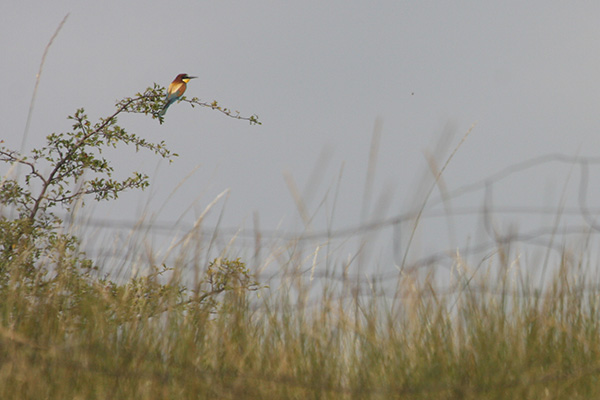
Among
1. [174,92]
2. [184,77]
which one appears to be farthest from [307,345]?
[184,77]

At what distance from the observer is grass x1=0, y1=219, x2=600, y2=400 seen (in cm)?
319

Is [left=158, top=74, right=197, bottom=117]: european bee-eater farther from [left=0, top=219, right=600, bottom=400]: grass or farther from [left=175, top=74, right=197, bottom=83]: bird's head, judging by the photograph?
[left=0, top=219, right=600, bottom=400]: grass

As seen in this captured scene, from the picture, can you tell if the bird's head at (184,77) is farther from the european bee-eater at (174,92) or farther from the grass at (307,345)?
the grass at (307,345)

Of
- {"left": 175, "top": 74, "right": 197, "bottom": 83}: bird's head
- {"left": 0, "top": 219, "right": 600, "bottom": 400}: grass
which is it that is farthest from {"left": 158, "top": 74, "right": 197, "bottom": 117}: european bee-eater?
{"left": 0, "top": 219, "right": 600, "bottom": 400}: grass

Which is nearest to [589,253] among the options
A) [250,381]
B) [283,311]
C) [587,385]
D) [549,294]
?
[549,294]

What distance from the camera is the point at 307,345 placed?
3.44 metres

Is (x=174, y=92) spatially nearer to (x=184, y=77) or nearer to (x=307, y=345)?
(x=184, y=77)

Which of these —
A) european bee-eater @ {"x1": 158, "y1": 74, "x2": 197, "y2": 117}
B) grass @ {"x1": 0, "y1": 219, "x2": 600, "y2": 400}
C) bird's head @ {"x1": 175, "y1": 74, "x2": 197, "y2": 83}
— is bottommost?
grass @ {"x1": 0, "y1": 219, "x2": 600, "y2": 400}

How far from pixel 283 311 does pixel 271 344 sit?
0.56ft

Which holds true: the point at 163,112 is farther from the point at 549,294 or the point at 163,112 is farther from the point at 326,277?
the point at 549,294

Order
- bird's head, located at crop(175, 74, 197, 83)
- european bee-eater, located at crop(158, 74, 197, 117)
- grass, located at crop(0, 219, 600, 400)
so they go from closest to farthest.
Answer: grass, located at crop(0, 219, 600, 400) → european bee-eater, located at crop(158, 74, 197, 117) → bird's head, located at crop(175, 74, 197, 83)

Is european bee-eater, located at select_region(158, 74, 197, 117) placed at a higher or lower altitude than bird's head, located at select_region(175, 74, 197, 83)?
lower

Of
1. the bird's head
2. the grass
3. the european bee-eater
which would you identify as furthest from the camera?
the bird's head

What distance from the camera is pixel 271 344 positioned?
11.8 feet
